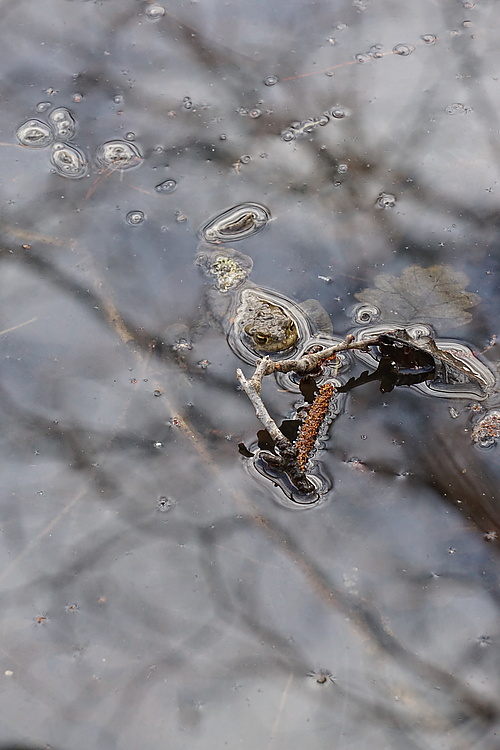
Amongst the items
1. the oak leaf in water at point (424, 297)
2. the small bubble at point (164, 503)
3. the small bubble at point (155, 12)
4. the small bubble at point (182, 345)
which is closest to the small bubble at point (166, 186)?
the small bubble at point (182, 345)

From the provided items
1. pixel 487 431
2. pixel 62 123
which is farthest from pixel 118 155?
pixel 487 431

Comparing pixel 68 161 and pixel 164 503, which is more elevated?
pixel 68 161

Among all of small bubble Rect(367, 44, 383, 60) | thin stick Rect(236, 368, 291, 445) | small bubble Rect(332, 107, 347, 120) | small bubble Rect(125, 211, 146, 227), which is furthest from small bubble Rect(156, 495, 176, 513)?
small bubble Rect(367, 44, 383, 60)

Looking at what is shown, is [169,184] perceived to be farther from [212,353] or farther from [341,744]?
[341,744]

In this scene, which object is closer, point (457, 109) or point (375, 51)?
point (457, 109)

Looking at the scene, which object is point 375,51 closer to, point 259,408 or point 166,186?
point 166,186

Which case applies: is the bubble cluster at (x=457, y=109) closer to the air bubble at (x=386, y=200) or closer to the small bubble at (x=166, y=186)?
the air bubble at (x=386, y=200)

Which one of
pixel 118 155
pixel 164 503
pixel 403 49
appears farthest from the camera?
pixel 403 49
